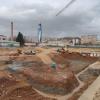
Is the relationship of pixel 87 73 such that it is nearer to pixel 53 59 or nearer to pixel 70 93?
pixel 53 59

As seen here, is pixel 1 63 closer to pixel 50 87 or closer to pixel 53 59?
pixel 53 59

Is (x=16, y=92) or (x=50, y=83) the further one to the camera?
(x=50, y=83)

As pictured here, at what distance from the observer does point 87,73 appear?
52.0m

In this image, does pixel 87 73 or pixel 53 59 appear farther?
pixel 53 59

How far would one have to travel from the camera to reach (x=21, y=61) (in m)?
52.8

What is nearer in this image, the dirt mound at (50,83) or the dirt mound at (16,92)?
the dirt mound at (16,92)

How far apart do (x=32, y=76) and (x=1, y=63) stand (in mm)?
16867

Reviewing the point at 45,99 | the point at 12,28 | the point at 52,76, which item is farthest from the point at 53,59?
the point at 12,28

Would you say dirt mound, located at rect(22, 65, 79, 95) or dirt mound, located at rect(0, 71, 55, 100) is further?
dirt mound, located at rect(22, 65, 79, 95)

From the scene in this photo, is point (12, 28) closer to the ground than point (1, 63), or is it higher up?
higher up

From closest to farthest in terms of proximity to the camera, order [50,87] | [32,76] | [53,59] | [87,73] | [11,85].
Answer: [11,85] < [50,87] < [32,76] < [87,73] < [53,59]

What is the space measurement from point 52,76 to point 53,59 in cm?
2533

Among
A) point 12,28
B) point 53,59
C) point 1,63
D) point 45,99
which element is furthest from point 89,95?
point 12,28

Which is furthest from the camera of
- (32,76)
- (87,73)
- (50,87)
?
(87,73)
